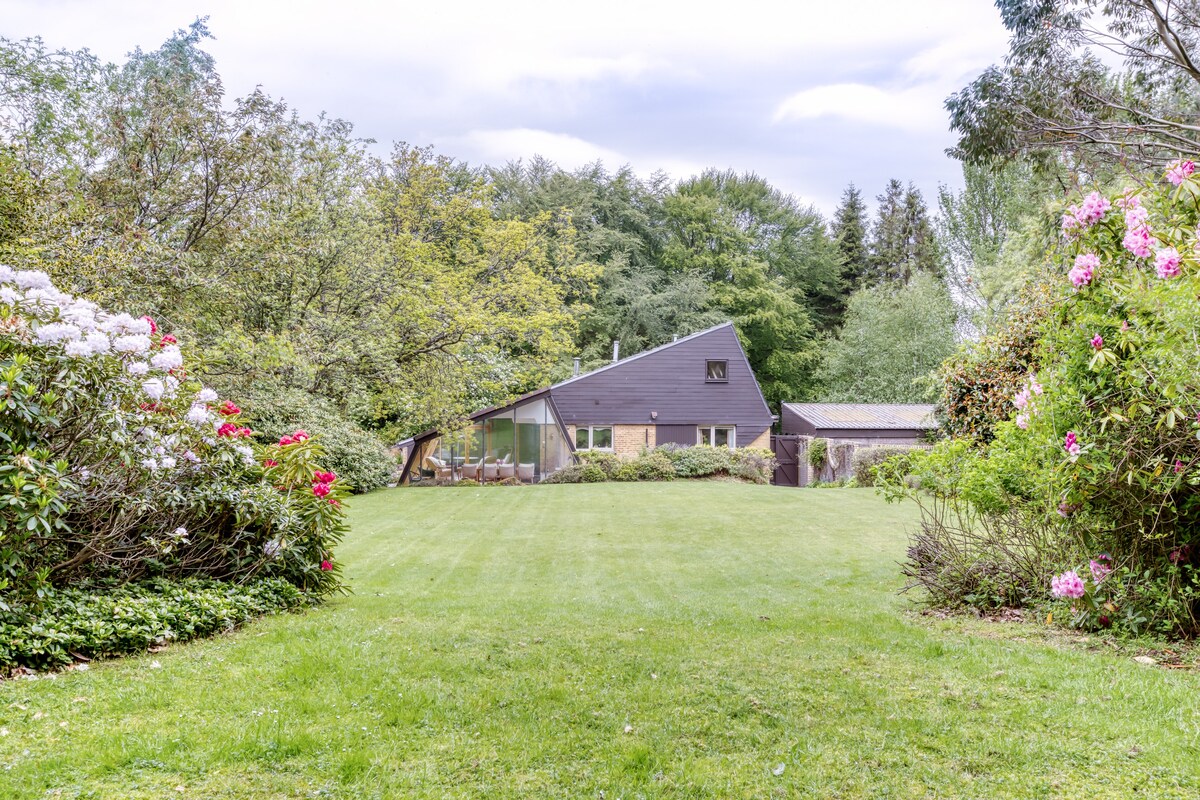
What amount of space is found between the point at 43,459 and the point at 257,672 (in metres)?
1.79

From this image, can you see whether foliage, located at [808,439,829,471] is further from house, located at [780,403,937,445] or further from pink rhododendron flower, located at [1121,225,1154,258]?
pink rhododendron flower, located at [1121,225,1154,258]

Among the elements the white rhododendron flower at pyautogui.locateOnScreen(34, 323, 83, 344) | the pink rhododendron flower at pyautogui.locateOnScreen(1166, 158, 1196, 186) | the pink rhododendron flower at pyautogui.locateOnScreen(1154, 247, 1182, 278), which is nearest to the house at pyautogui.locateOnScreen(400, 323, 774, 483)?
the white rhododendron flower at pyautogui.locateOnScreen(34, 323, 83, 344)

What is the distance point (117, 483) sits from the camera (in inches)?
199

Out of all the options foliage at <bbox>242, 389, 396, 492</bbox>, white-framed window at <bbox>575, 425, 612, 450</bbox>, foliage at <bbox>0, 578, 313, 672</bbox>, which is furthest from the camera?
white-framed window at <bbox>575, 425, 612, 450</bbox>

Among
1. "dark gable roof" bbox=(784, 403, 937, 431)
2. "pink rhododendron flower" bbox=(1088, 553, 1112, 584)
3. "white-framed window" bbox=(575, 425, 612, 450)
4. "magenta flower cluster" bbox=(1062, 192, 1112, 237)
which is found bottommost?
"pink rhododendron flower" bbox=(1088, 553, 1112, 584)

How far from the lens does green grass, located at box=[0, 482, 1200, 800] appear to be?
2768mm

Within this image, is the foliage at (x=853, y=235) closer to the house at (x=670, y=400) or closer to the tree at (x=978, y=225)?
the tree at (x=978, y=225)

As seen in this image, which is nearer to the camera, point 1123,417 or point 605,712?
point 605,712

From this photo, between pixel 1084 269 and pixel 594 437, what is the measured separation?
934 inches

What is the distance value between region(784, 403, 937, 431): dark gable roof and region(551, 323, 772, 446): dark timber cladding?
81.9 inches

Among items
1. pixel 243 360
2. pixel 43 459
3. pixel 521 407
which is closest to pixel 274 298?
pixel 243 360

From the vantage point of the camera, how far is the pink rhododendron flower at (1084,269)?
5.11m

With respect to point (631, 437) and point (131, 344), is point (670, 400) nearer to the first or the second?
point (631, 437)

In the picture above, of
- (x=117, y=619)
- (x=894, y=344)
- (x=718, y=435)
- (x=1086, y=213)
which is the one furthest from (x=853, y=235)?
(x=117, y=619)
